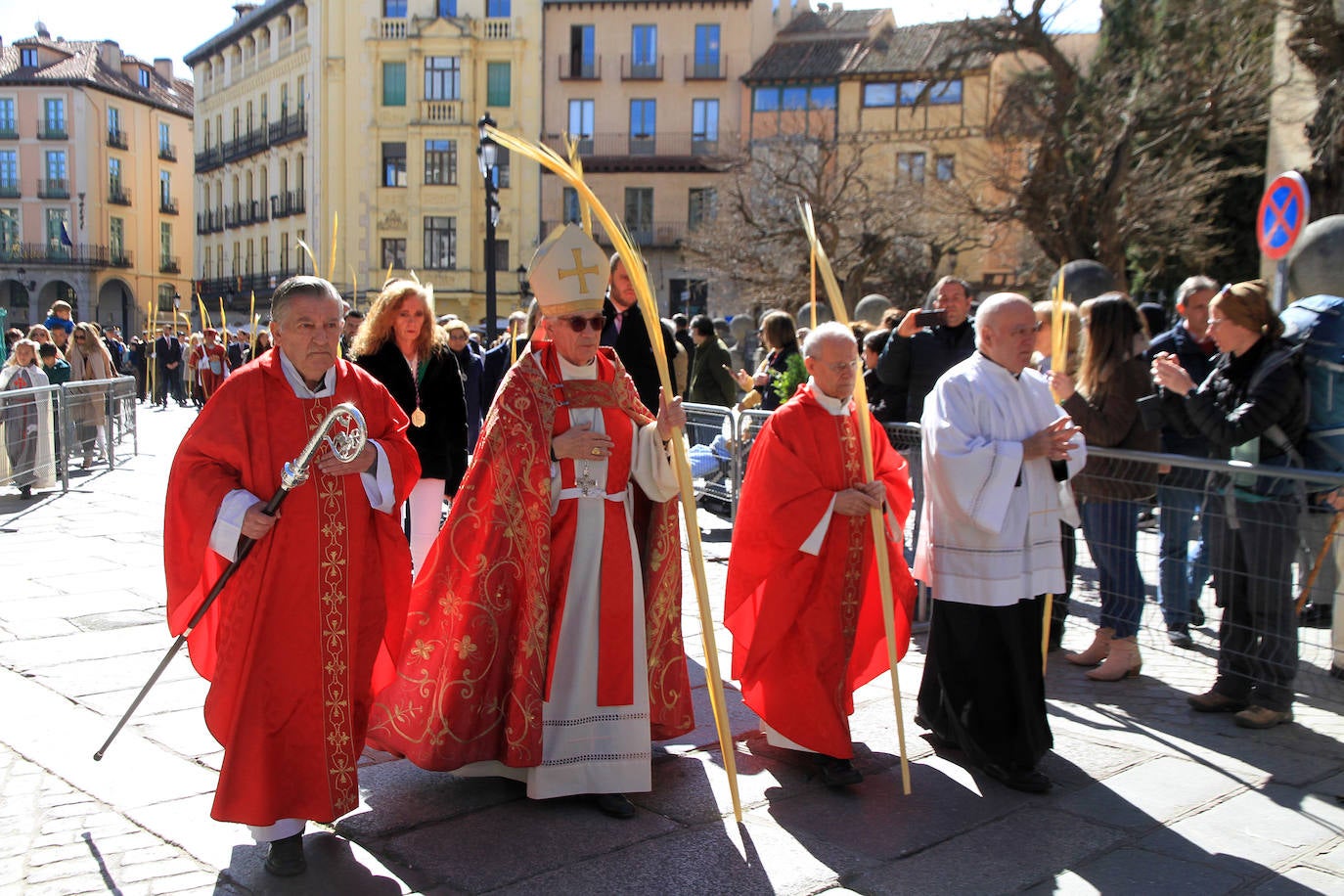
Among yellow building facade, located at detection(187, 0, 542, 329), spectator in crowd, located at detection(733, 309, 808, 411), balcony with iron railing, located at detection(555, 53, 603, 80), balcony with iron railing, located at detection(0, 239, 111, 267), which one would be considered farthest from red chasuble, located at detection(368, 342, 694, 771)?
balcony with iron railing, located at detection(0, 239, 111, 267)

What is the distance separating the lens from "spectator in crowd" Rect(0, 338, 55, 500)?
35.9ft

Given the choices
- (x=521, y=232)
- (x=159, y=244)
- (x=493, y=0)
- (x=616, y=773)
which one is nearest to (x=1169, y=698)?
(x=616, y=773)

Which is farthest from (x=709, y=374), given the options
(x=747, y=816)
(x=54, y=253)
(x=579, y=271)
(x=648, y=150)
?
(x=54, y=253)

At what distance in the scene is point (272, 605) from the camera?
3.71 metres

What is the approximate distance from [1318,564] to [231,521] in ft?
13.4

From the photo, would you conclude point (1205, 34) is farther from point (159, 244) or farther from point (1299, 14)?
point (159, 244)

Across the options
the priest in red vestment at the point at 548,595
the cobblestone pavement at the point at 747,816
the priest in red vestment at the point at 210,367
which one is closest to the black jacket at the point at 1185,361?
the cobblestone pavement at the point at 747,816

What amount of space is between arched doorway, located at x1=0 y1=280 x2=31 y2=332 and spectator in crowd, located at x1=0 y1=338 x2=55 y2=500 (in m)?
52.3

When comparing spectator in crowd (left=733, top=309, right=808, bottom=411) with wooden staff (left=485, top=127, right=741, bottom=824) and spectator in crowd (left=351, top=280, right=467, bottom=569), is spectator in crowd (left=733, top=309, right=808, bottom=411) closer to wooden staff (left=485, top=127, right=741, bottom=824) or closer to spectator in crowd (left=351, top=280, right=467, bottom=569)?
spectator in crowd (left=351, top=280, right=467, bottom=569)

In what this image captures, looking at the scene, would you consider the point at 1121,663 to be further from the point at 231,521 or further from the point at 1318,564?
the point at 231,521

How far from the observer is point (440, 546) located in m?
4.29

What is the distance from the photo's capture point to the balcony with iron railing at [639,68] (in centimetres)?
4284

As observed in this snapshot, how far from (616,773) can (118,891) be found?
1.58 m

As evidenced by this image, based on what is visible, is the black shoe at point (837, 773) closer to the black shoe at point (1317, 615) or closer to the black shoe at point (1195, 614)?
the black shoe at point (1317, 615)
